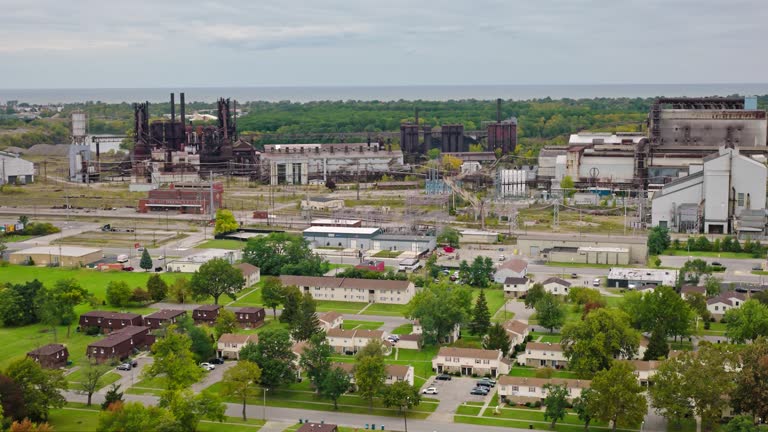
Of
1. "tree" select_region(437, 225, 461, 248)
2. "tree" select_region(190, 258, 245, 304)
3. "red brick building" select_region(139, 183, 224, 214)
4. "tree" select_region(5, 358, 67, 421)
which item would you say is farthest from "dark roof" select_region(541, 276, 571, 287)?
"red brick building" select_region(139, 183, 224, 214)

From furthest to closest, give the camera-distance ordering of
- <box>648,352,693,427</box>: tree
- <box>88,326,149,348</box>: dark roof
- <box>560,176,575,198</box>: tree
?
<box>560,176,575,198</box>: tree, <box>88,326,149,348</box>: dark roof, <box>648,352,693,427</box>: tree

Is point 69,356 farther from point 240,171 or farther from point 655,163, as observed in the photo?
point 240,171

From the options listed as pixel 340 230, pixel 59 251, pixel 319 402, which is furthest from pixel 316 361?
pixel 340 230

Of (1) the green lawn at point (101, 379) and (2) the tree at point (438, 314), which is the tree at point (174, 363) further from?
(2) the tree at point (438, 314)

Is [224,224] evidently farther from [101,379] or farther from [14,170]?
[14,170]

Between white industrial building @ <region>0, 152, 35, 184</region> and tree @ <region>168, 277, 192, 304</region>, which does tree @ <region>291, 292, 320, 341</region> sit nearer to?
tree @ <region>168, 277, 192, 304</region>

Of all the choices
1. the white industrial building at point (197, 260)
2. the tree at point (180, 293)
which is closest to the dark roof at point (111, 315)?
the tree at point (180, 293)

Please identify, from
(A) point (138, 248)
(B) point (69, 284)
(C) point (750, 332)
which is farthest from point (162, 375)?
(A) point (138, 248)
